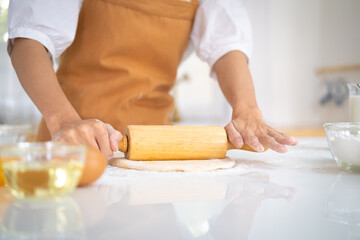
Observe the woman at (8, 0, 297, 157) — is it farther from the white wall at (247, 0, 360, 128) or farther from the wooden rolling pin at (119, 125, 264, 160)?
the white wall at (247, 0, 360, 128)

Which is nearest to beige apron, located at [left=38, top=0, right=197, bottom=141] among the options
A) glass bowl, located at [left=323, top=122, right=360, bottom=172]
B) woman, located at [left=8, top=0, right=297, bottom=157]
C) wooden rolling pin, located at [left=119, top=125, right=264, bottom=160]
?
woman, located at [left=8, top=0, right=297, bottom=157]

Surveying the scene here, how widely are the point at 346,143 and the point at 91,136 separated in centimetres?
46

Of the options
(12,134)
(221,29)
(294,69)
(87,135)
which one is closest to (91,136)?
(87,135)

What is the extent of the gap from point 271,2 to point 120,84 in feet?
7.78

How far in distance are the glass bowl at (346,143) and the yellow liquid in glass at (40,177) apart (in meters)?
0.47

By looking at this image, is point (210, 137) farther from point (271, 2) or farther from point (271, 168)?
point (271, 2)

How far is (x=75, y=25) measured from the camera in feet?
3.15

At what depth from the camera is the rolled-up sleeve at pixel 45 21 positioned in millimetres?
861

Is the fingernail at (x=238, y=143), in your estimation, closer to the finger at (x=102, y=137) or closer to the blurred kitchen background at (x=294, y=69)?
the finger at (x=102, y=137)

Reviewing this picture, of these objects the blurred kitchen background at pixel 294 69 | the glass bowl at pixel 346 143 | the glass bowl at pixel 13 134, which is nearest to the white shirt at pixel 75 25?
the glass bowl at pixel 13 134

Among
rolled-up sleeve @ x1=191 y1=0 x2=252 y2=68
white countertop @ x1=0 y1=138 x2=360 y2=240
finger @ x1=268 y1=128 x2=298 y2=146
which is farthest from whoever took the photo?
rolled-up sleeve @ x1=191 y1=0 x2=252 y2=68

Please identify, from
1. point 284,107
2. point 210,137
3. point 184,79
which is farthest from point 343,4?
point 210,137

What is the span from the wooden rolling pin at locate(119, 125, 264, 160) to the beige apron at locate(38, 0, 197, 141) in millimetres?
337

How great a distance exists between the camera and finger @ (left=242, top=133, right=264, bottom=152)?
31.0 inches
